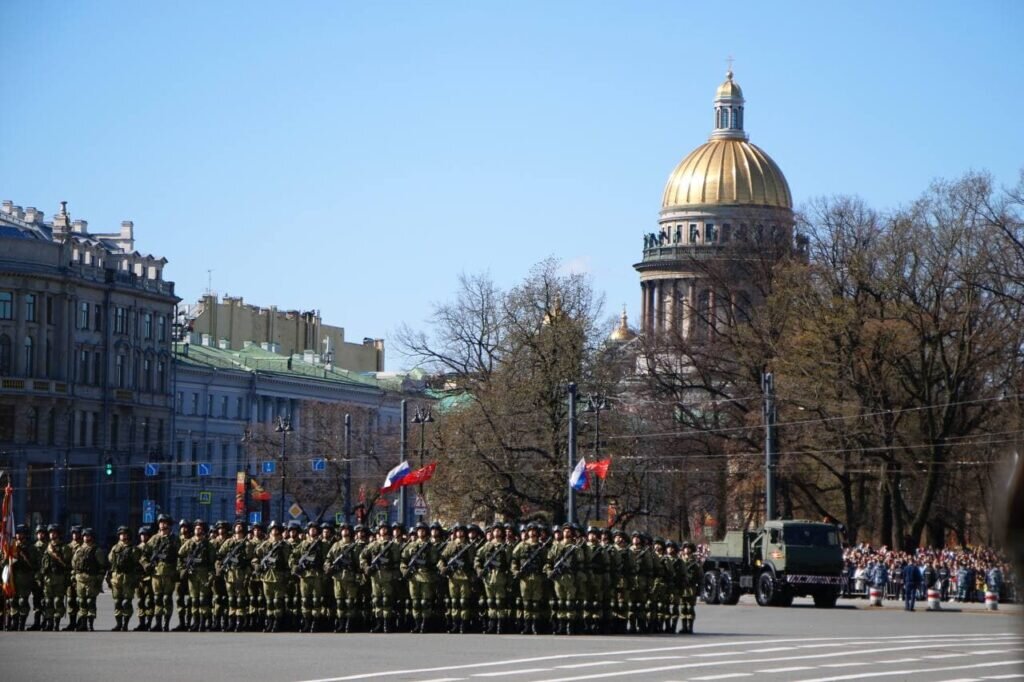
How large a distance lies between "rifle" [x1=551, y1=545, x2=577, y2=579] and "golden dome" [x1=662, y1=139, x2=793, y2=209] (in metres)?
95.3

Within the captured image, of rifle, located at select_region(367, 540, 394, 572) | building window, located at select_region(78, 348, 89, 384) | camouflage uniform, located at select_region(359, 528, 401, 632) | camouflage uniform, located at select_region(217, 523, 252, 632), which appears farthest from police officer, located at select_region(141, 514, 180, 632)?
building window, located at select_region(78, 348, 89, 384)

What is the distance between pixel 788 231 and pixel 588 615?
139 ft

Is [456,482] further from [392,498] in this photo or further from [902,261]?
[392,498]

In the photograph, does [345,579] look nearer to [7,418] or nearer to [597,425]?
[597,425]

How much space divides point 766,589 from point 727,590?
1449mm

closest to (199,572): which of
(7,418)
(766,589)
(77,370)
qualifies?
(766,589)

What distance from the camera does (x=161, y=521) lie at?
2427 cm

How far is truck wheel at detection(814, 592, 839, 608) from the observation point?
38.5m

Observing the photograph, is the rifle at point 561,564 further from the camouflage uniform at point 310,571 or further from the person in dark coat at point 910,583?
the person in dark coat at point 910,583

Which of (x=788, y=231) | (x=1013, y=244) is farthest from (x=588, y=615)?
(x=788, y=231)

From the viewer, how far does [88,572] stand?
24.2m

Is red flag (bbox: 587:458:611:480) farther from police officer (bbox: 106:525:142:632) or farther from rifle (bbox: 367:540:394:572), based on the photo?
police officer (bbox: 106:525:142:632)

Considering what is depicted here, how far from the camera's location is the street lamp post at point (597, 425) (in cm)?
4959

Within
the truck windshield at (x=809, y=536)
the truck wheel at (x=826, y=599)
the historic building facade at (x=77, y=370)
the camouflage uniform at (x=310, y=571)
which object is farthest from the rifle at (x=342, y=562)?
the historic building facade at (x=77, y=370)
